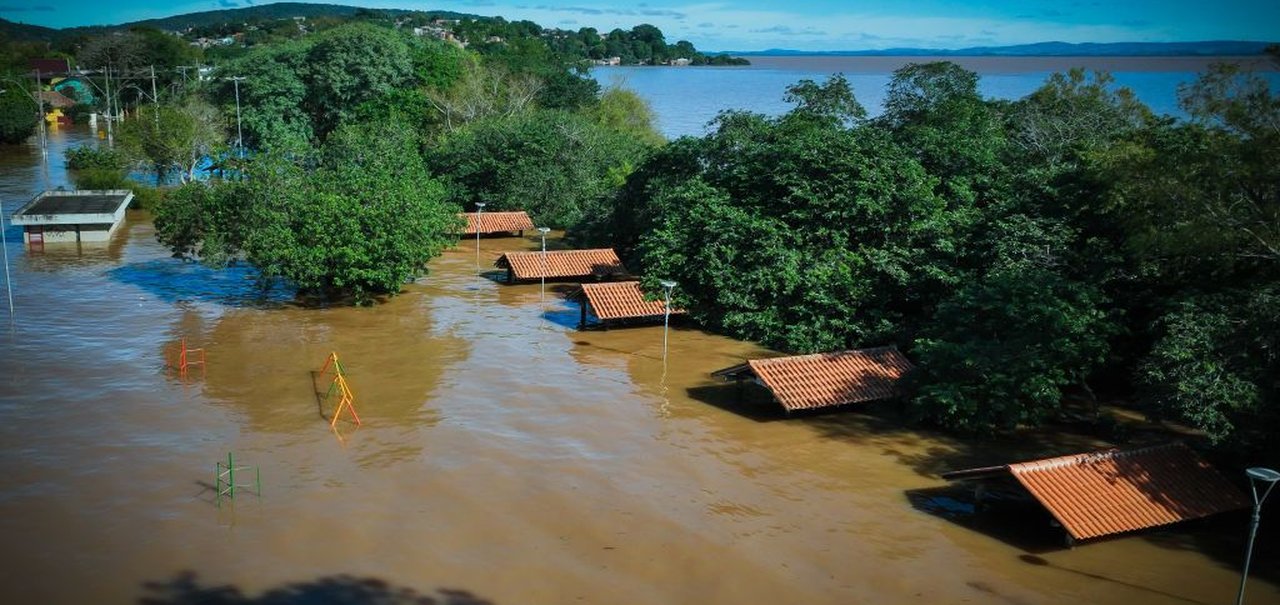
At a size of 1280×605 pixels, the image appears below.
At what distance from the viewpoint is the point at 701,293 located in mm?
26078

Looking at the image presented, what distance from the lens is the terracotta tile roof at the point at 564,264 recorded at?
30953 millimetres

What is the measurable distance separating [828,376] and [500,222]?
22488 mm

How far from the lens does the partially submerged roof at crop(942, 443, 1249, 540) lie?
1412 centimetres

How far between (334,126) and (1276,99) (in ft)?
159

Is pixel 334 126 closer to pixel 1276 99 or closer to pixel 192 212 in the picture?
pixel 192 212

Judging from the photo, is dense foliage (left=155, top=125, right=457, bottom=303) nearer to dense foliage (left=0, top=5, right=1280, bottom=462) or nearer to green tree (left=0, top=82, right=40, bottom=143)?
dense foliage (left=0, top=5, right=1280, bottom=462)

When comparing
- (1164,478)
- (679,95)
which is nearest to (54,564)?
(1164,478)

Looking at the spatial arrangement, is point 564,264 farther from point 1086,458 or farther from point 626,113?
point 626,113

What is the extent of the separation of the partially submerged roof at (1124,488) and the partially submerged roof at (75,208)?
3390 cm

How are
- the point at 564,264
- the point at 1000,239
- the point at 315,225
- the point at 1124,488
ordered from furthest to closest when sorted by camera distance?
1. the point at 564,264
2. the point at 315,225
3. the point at 1000,239
4. the point at 1124,488

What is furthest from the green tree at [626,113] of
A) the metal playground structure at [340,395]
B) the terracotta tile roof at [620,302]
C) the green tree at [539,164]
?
the metal playground structure at [340,395]

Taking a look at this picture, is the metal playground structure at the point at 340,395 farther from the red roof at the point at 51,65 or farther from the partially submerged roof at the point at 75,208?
the red roof at the point at 51,65

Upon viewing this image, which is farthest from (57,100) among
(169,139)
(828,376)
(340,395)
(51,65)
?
(828,376)

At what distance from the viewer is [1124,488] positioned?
14750 millimetres
